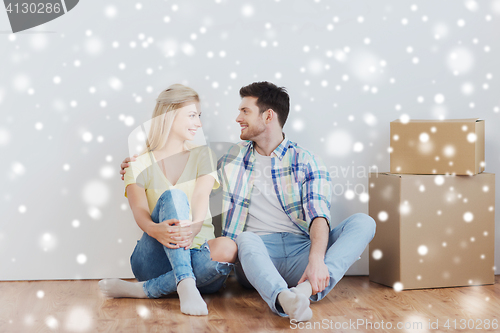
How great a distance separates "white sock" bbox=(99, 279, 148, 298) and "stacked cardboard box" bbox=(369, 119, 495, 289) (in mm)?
882

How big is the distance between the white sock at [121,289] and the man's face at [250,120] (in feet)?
2.10

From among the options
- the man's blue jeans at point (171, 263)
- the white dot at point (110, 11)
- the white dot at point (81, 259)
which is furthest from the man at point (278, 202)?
the white dot at point (110, 11)

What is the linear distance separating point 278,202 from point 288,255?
20 cm

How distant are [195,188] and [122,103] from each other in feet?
1.61

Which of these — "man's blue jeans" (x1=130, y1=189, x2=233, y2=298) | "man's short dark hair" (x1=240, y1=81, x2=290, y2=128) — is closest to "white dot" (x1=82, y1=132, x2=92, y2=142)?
"man's blue jeans" (x1=130, y1=189, x2=233, y2=298)

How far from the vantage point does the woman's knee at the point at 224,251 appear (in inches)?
54.6

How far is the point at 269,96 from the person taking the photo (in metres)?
1.61

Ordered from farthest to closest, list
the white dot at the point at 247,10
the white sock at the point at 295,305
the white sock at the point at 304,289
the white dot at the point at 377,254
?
the white dot at the point at 247,10 → the white dot at the point at 377,254 → the white sock at the point at 304,289 → the white sock at the point at 295,305

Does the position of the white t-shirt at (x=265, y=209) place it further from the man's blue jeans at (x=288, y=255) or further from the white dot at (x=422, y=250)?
the white dot at (x=422, y=250)

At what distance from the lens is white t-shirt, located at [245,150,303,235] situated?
61.0 inches

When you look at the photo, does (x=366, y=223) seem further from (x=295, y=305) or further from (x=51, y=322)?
(x=51, y=322)

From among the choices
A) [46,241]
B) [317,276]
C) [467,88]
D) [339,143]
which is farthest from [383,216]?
[46,241]

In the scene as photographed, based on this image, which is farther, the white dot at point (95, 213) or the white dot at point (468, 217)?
the white dot at point (95, 213)

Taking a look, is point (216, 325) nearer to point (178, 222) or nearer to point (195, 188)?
point (178, 222)
